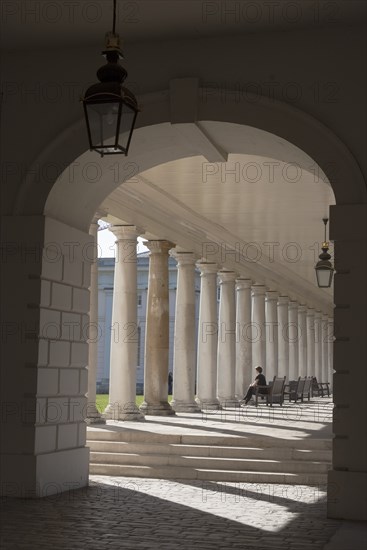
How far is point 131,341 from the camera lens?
102ft

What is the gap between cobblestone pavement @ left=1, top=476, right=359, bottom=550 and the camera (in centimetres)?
1226

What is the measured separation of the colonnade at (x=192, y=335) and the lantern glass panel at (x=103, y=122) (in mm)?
20195

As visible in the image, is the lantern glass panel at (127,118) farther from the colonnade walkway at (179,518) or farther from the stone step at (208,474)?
the stone step at (208,474)

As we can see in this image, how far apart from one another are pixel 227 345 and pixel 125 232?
14.3m

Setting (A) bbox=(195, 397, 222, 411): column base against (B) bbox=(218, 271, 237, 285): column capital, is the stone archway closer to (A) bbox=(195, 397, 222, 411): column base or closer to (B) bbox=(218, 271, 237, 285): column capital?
(A) bbox=(195, 397, 222, 411): column base

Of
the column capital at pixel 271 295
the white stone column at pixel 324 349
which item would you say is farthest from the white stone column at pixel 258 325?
the white stone column at pixel 324 349

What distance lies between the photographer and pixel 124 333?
3097 centimetres

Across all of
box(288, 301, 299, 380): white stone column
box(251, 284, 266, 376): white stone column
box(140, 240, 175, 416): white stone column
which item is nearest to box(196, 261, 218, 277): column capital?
box(140, 240, 175, 416): white stone column

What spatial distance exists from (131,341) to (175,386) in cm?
673

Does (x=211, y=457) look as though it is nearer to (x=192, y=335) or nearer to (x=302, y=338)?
(x=192, y=335)

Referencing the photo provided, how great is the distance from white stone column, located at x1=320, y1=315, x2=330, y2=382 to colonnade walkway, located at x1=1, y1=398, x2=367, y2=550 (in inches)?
2103

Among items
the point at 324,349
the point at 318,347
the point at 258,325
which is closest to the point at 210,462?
the point at 258,325

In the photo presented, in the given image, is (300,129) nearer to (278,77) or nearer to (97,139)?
(278,77)

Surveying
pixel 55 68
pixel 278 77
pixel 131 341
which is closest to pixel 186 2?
pixel 278 77
